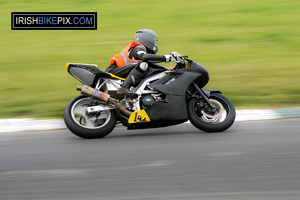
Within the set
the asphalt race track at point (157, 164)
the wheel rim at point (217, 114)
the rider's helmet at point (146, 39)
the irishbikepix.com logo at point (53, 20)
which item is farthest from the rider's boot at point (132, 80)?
the irishbikepix.com logo at point (53, 20)

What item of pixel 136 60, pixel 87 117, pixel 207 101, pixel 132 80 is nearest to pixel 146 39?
pixel 136 60

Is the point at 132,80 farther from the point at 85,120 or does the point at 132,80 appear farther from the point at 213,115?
the point at 213,115

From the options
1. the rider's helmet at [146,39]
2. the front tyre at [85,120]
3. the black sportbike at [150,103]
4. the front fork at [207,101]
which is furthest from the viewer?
the rider's helmet at [146,39]

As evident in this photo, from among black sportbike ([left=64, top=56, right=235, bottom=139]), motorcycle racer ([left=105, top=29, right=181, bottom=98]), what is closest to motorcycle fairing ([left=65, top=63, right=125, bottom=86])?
black sportbike ([left=64, top=56, right=235, bottom=139])

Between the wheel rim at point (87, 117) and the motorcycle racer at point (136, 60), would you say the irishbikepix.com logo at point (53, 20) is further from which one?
the wheel rim at point (87, 117)

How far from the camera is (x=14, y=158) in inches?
→ 230

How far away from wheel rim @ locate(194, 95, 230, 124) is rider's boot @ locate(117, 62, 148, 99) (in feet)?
2.80

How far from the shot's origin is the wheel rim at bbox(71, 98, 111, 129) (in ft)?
22.0

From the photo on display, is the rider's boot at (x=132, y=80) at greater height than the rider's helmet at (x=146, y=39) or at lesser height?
lesser

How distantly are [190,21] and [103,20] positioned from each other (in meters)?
2.63

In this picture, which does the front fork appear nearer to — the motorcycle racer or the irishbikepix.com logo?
the motorcycle racer

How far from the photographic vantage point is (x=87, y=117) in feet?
22.0

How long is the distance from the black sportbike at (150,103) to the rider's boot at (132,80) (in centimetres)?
9

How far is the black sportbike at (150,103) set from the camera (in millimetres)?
6645
